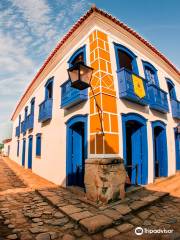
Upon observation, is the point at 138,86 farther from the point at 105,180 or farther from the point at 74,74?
the point at 105,180

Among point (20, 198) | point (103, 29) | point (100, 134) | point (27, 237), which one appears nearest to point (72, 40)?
point (103, 29)

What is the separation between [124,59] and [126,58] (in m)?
0.15

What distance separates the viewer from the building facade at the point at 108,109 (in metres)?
5.12

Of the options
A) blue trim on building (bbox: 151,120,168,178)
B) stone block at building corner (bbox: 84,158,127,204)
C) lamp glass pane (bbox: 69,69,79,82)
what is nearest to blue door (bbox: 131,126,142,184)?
blue trim on building (bbox: 151,120,168,178)

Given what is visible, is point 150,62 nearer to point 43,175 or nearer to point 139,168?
point 139,168

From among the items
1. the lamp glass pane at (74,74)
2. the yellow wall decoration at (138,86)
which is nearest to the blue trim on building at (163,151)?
the yellow wall decoration at (138,86)

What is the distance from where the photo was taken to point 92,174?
14.0 feet

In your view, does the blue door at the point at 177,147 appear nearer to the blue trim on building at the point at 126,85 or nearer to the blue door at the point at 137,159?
the blue door at the point at 137,159

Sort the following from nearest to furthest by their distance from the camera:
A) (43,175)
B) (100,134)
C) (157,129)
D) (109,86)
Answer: (100,134)
(109,86)
(157,129)
(43,175)

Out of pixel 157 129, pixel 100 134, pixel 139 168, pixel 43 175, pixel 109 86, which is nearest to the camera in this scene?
pixel 100 134

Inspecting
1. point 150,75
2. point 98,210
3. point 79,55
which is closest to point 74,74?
point 79,55

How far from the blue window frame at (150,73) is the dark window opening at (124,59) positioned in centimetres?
90

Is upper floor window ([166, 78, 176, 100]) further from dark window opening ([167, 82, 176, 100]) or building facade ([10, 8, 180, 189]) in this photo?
building facade ([10, 8, 180, 189])

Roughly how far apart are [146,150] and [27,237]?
4723 millimetres
